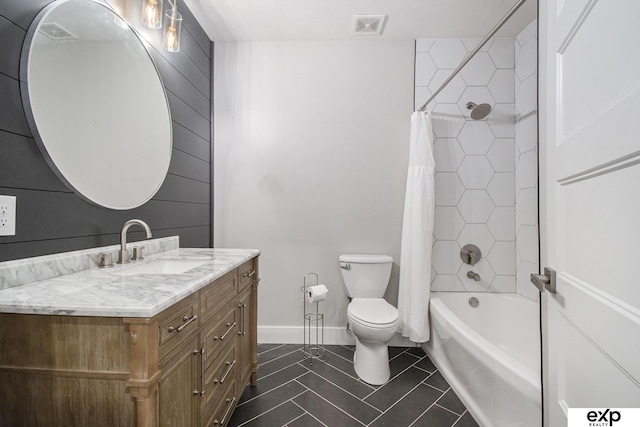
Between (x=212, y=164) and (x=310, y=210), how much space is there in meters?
0.94

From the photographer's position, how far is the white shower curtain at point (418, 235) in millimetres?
1938

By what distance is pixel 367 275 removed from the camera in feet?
6.64

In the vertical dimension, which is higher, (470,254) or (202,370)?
(470,254)

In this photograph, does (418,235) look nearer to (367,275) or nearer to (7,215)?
(367,275)

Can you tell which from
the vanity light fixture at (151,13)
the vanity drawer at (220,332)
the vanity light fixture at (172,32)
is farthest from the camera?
the vanity light fixture at (172,32)

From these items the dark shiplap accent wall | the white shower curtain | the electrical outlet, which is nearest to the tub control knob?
the white shower curtain

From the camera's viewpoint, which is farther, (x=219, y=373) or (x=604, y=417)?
(x=219, y=373)

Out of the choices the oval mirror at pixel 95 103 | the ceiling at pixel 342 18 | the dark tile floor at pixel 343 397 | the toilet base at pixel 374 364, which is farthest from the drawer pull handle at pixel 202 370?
the ceiling at pixel 342 18

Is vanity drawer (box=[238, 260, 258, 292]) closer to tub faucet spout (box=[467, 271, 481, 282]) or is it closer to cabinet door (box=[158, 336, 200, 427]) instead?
cabinet door (box=[158, 336, 200, 427])

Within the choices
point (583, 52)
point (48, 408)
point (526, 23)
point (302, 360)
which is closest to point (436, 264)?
point (302, 360)

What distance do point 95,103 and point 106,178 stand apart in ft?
1.11

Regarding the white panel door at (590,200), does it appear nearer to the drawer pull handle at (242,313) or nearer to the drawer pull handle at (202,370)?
the drawer pull handle at (202,370)

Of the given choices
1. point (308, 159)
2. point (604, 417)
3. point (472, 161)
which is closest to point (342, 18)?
point (308, 159)

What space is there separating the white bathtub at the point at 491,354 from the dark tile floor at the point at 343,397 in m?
0.12
